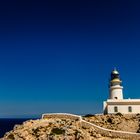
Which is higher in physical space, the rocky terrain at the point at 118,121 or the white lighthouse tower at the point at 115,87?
the white lighthouse tower at the point at 115,87

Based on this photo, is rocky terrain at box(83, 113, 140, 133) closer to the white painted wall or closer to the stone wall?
the stone wall

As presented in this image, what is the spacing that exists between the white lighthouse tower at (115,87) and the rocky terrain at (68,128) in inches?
265

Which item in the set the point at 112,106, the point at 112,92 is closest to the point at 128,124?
the point at 112,106

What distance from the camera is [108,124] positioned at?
4806cm

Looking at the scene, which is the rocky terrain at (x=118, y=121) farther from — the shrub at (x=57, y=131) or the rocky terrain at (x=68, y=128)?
the shrub at (x=57, y=131)

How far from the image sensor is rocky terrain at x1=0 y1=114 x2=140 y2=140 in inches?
1702

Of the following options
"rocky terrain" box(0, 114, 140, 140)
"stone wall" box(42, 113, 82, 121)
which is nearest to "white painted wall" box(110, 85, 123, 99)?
"rocky terrain" box(0, 114, 140, 140)

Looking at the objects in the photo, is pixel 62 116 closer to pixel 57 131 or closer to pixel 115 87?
pixel 57 131

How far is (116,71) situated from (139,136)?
61.9 feet

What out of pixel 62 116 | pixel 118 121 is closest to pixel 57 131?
pixel 62 116

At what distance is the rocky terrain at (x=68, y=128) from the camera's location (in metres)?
43.2

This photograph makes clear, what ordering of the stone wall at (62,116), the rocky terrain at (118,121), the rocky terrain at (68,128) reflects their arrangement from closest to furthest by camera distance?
the rocky terrain at (68,128)
the rocky terrain at (118,121)
the stone wall at (62,116)

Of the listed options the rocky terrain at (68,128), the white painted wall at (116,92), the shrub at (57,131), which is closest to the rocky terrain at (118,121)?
the rocky terrain at (68,128)

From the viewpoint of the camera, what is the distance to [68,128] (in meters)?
44.4
